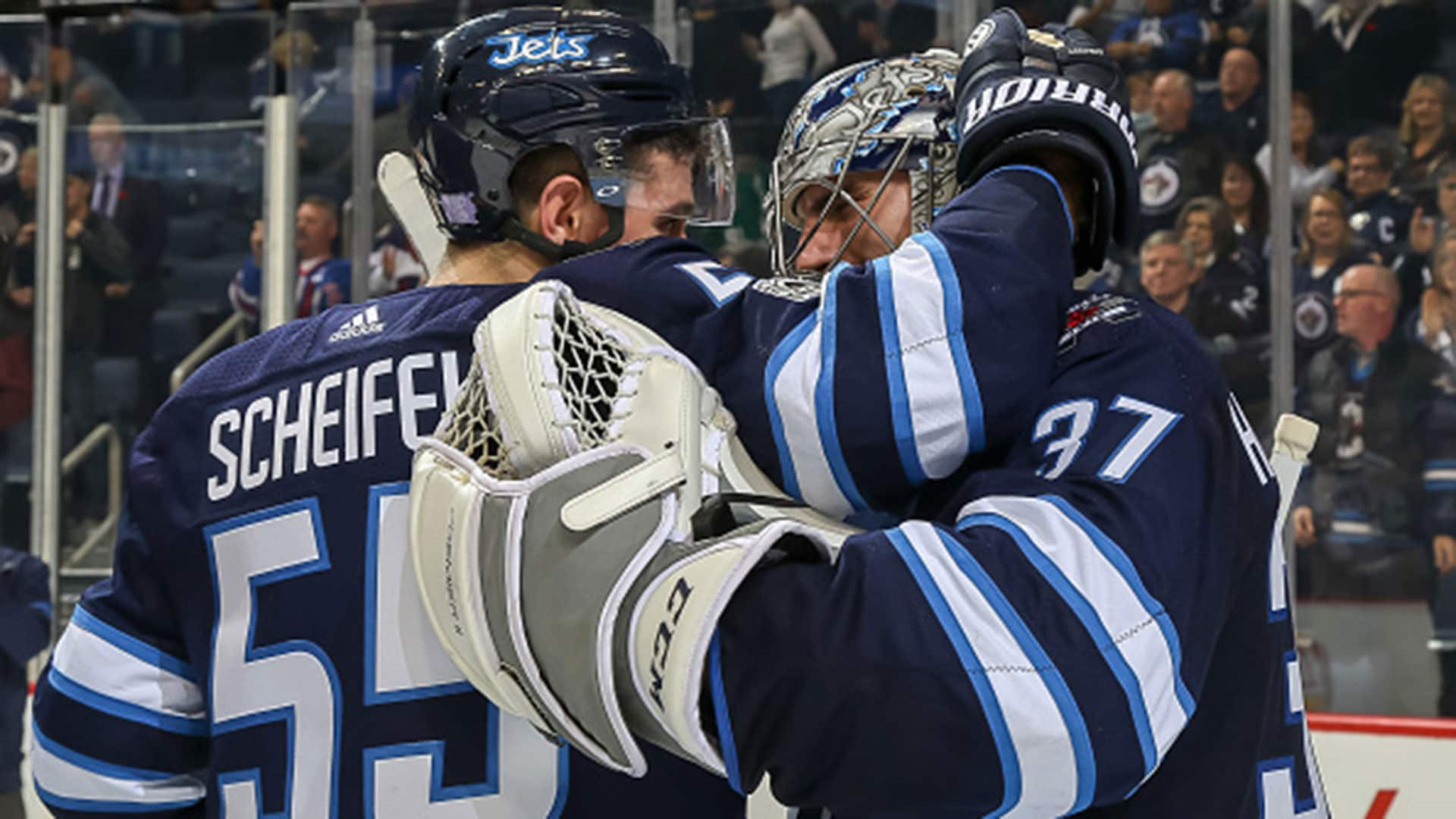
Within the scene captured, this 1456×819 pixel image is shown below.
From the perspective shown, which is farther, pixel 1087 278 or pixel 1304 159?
pixel 1304 159

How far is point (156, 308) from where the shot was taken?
546 centimetres

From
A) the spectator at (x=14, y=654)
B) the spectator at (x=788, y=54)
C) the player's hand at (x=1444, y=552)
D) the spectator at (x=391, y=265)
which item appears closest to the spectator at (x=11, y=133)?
the spectator at (x=391, y=265)

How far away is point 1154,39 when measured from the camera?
4645 millimetres

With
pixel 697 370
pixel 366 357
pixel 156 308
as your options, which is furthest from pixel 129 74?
pixel 697 370

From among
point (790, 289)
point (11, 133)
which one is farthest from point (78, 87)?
point (790, 289)

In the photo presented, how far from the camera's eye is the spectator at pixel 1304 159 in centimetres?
442

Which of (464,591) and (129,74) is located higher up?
(129,74)

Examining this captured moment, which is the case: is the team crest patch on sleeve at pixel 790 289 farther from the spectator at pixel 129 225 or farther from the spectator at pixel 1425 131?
the spectator at pixel 129 225

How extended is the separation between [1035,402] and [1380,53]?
3.76 meters

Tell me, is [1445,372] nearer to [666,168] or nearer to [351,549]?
[666,168]

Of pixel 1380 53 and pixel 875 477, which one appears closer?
pixel 875 477

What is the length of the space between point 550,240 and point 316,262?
153 inches

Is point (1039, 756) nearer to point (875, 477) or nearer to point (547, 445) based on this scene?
point (875, 477)

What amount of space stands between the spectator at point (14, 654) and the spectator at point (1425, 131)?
3.39 metres
